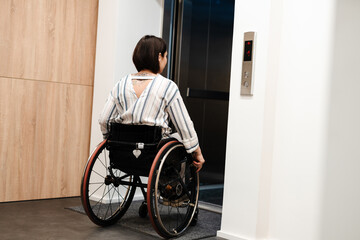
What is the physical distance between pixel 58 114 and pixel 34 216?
0.84 m

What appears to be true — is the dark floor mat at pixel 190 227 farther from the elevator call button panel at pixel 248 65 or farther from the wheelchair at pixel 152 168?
the elevator call button panel at pixel 248 65

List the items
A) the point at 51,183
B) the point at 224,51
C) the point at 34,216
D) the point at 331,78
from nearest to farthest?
the point at 331,78
the point at 34,216
the point at 51,183
the point at 224,51

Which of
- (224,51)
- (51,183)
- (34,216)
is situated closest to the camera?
(34,216)

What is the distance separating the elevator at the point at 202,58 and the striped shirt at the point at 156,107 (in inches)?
42.9

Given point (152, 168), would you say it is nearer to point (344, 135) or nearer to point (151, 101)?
point (151, 101)

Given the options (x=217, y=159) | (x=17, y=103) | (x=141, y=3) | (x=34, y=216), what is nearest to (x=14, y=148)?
(x=17, y=103)

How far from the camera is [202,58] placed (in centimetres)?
367

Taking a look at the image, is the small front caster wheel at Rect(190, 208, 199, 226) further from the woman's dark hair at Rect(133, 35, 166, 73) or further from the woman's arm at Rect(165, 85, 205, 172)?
the woman's dark hair at Rect(133, 35, 166, 73)

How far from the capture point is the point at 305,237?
2.33 meters

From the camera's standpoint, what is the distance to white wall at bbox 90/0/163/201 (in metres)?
3.35

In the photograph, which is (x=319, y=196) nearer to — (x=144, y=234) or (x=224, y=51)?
(x=144, y=234)

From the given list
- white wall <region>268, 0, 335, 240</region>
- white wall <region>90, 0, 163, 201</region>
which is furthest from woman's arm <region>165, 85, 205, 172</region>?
white wall <region>90, 0, 163, 201</region>

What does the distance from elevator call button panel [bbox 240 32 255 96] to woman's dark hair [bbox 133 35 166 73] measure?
0.48 m

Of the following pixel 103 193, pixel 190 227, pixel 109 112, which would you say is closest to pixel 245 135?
pixel 190 227
